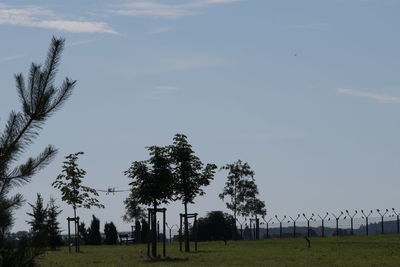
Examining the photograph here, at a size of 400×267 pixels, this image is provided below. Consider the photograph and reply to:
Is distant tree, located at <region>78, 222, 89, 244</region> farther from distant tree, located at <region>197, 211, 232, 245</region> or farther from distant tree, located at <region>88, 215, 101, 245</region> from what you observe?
distant tree, located at <region>197, 211, 232, 245</region>

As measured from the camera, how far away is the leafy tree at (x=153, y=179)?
38.1 meters

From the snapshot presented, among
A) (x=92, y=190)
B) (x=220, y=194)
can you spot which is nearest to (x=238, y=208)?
(x=220, y=194)

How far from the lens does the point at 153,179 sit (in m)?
38.2

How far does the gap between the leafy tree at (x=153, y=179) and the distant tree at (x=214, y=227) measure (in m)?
58.8

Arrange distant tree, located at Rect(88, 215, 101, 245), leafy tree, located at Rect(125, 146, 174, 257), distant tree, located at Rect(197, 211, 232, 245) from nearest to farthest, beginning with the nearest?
leafy tree, located at Rect(125, 146, 174, 257)
distant tree, located at Rect(88, 215, 101, 245)
distant tree, located at Rect(197, 211, 232, 245)

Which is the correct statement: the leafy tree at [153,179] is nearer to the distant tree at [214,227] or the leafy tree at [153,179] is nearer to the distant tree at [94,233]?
the distant tree at [94,233]

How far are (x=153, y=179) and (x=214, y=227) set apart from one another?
61986 millimetres

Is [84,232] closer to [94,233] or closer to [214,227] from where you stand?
[94,233]

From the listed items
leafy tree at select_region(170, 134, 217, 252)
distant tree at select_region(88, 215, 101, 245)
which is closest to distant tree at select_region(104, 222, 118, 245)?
distant tree at select_region(88, 215, 101, 245)

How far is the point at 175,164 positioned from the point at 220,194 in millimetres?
41307

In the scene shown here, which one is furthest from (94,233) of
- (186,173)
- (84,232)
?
(186,173)

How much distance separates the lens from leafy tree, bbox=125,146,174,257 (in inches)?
1501

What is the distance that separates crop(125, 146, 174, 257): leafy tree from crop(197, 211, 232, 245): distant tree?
58.8 m

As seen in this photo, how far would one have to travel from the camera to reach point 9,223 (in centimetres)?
873
